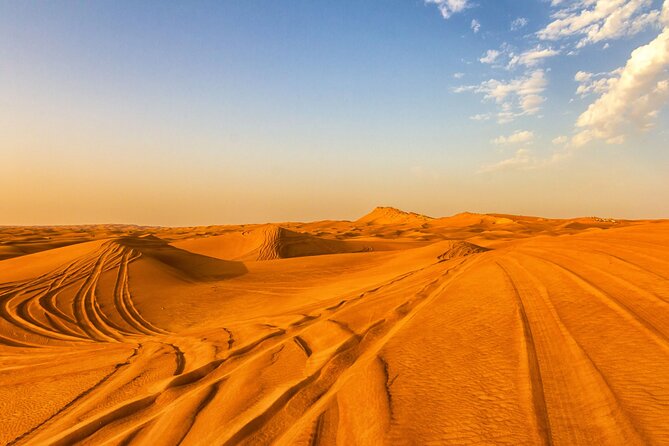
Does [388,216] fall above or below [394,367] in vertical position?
above

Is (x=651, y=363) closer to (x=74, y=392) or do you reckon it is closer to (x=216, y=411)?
(x=216, y=411)

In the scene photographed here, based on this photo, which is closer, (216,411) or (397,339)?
(216,411)

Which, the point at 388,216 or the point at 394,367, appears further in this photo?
the point at 388,216

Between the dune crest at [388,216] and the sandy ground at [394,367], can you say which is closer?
the sandy ground at [394,367]

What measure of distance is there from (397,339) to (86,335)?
23.9ft

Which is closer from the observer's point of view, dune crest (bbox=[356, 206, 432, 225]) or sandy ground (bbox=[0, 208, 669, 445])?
sandy ground (bbox=[0, 208, 669, 445])

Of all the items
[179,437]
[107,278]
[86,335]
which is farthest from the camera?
[107,278]

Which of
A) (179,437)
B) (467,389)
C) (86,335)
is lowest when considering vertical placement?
(86,335)

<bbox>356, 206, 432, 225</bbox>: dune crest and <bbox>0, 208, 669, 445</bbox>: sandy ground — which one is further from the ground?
<bbox>356, 206, 432, 225</bbox>: dune crest

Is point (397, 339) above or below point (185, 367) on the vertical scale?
above

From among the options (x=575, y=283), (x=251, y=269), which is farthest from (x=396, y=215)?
(x=575, y=283)

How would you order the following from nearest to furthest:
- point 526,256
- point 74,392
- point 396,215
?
point 74,392
point 526,256
point 396,215

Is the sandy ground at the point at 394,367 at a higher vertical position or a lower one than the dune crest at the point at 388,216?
lower

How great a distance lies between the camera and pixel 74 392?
4.50 m
